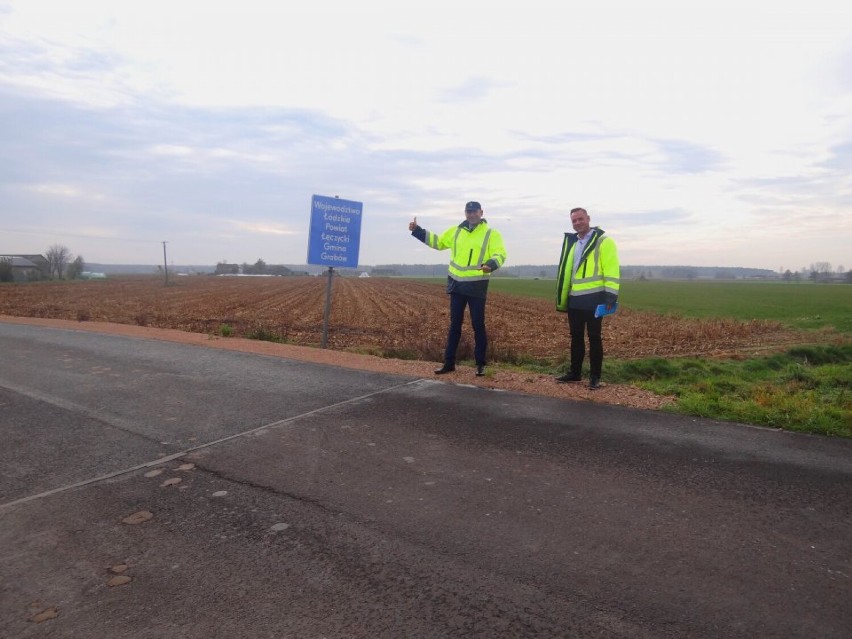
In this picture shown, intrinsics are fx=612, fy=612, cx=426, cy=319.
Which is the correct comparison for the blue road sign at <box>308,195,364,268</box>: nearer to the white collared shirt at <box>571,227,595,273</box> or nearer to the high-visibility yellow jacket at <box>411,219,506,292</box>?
the high-visibility yellow jacket at <box>411,219,506,292</box>

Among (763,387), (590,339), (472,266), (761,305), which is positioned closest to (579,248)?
(590,339)

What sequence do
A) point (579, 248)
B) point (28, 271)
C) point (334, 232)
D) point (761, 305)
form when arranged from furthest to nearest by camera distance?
point (28, 271), point (761, 305), point (334, 232), point (579, 248)

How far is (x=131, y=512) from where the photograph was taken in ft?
11.3

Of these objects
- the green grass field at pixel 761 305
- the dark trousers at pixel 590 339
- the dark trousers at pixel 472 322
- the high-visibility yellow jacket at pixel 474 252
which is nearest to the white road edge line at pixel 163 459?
the dark trousers at pixel 472 322

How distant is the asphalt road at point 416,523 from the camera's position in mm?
2467

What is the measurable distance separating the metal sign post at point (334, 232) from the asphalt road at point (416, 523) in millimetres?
4388

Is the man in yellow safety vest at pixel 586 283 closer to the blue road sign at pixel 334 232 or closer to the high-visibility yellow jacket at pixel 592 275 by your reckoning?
the high-visibility yellow jacket at pixel 592 275

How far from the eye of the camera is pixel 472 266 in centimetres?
725

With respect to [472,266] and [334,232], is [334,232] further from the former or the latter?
[472,266]

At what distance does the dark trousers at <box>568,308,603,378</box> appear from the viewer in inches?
265

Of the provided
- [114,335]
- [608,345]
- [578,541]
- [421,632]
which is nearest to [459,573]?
[421,632]

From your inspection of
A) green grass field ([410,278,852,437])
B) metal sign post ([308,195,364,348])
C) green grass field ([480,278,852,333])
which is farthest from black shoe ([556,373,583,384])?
green grass field ([480,278,852,333])

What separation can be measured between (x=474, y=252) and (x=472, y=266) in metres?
0.17

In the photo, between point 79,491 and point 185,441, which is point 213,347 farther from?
point 79,491
